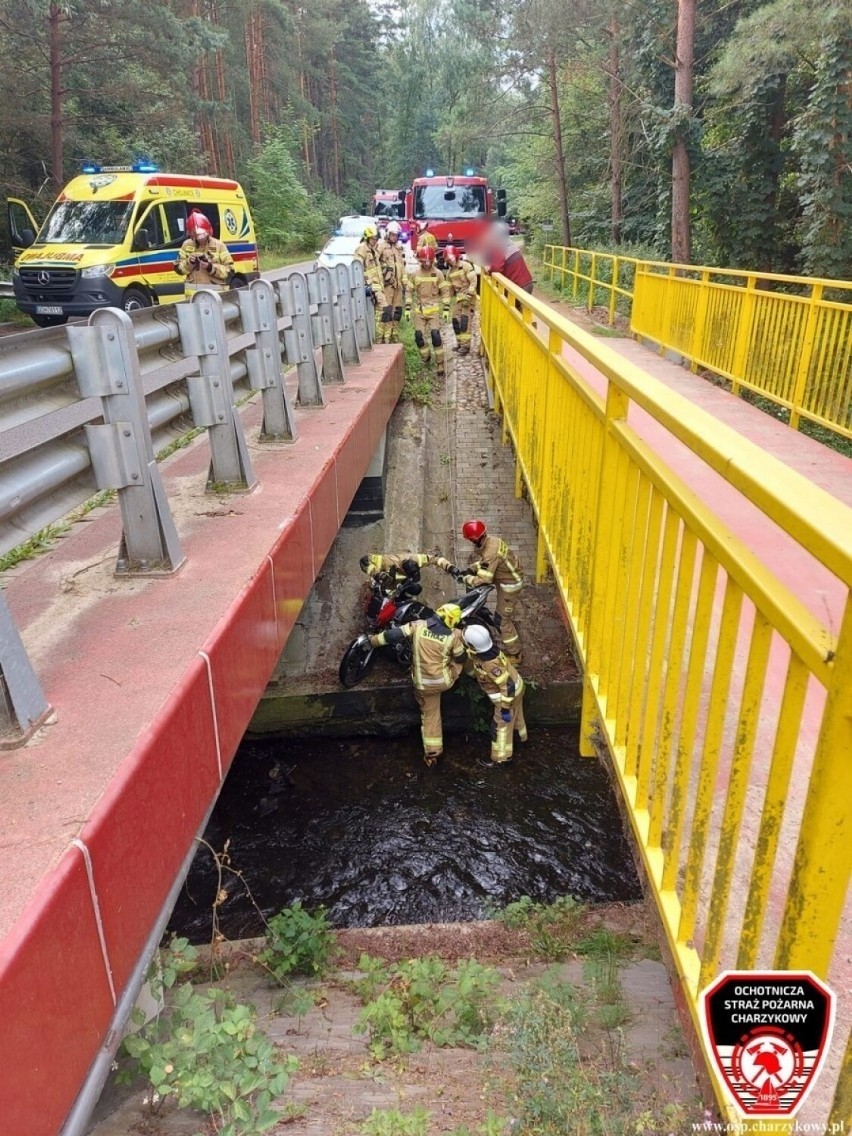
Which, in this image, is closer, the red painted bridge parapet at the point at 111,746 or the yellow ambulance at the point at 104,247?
the red painted bridge parapet at the point at 111,746

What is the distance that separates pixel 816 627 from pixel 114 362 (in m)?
2.14

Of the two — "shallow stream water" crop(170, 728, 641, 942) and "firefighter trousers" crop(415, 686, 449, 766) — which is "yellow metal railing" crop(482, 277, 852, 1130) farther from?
"firefighter trousers" crop(415, 686, 449, 766)

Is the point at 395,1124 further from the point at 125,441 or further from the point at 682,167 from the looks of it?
the point at 682,167

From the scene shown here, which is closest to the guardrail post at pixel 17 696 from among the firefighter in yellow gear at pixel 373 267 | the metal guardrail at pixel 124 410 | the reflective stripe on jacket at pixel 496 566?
the metal guardrail at pixel 124 410

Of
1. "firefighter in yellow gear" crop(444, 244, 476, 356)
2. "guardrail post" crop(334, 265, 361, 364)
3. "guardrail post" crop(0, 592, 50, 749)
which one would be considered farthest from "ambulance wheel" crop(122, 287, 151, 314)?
"guardrail post" crop(0, 592, 50, 749)

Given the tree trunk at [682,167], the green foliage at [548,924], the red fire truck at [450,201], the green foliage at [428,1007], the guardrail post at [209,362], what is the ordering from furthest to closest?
the red fire truck at [450,201]
the tree trunk at [682,167]
the green foliage at [548,924]
the guardrail post at [209,362]
the green foliage at [428,1007]

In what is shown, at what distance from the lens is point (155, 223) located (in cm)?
1294

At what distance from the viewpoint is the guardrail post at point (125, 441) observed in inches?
95.0

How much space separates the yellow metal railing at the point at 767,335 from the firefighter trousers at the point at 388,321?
11.8 feet

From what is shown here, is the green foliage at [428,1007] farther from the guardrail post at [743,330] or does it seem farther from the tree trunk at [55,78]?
the tree trunk at [55,78]

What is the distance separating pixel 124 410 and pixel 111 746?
45.2 inches

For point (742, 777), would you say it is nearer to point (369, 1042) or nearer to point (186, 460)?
point (369, 1042)

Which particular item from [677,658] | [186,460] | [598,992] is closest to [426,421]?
[186,460]

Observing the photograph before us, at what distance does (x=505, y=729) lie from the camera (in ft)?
21.6
